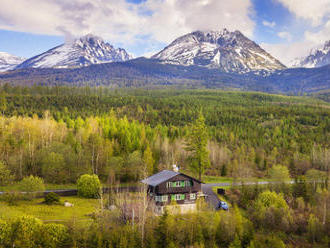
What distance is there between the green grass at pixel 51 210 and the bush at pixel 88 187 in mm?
2796

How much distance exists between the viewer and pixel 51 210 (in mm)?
54281

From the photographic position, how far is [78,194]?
65938mm

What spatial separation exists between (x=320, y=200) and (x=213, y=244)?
31717 mm

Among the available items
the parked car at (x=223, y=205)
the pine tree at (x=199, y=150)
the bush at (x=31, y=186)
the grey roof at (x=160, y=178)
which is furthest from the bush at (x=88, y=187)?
the parked car at (x=223, y=205)

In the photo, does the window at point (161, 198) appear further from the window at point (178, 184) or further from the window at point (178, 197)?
the window at point (178, 184)

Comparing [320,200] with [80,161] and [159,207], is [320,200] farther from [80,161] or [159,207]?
[80,161]

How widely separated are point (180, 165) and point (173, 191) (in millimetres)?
40640

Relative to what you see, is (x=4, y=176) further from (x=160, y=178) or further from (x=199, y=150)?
(x=199, y=150)

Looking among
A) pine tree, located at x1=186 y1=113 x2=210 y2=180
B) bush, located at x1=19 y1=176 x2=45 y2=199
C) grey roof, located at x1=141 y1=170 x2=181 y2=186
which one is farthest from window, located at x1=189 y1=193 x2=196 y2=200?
bush, located at x1=19 y1=176 x2=45 y2=199

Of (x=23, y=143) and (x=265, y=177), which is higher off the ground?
(x=23, y=143)

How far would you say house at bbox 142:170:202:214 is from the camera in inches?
2224

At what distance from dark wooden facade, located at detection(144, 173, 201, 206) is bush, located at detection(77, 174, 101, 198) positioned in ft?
42.7

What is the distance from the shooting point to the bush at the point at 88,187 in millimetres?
64562

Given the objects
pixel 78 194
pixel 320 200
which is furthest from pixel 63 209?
pixel 320 200
